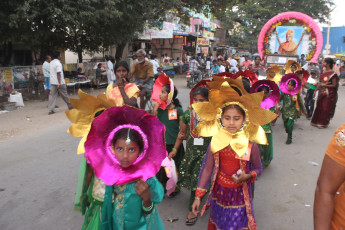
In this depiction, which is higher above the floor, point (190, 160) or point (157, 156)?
point (157, 156)

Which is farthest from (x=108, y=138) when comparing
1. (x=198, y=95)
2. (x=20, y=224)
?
(x=20, y=224)

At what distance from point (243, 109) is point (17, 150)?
4844 mm

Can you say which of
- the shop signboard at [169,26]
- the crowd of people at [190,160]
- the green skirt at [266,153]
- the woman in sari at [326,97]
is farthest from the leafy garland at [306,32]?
the crowd of people at [190,160]

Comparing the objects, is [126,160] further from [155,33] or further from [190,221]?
[155,33]

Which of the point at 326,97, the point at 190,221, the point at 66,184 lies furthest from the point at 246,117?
the point at 326,97

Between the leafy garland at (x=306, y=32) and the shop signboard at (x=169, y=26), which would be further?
the shop signboard at (x=169, y=26)

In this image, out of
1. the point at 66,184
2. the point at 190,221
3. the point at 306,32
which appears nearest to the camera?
the point at 190,221

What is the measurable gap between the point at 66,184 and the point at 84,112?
246cm

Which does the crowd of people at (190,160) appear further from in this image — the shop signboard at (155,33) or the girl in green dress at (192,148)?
the shop signboard at (155,33)

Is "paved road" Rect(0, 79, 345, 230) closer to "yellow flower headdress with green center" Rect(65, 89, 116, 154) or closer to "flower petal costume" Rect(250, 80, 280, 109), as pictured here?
Result: "flower petal costume" Rect(250, 80, 280, 109)

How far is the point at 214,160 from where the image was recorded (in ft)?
7.83

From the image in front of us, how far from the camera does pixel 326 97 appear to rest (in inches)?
296

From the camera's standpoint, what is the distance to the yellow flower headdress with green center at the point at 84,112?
79.0 inches

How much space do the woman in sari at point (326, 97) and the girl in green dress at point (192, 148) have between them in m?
5.26
